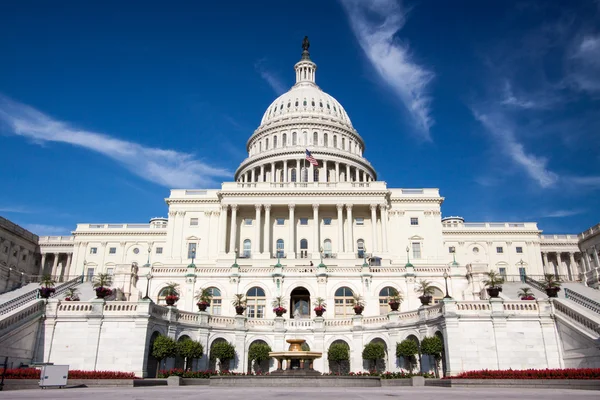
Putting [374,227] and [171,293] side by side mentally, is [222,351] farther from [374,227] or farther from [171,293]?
[374,227]

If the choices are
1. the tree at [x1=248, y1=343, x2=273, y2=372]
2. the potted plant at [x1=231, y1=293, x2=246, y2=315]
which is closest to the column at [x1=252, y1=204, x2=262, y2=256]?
the potted plant at [x1=231, y1=293, x2=246, y2=315]

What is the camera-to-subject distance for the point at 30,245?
97.4m

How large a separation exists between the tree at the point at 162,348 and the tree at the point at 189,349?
121cm

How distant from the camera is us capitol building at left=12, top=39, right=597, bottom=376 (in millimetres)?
35000

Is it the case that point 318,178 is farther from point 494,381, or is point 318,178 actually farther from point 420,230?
point 494,381

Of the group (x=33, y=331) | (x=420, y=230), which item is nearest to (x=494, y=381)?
(x=33, y=331)

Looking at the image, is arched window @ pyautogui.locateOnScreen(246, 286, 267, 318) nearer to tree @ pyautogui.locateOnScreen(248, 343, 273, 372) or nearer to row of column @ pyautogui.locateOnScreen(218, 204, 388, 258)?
tree @ pyautogui.locateOnScreen(248, 343, 273, 372)

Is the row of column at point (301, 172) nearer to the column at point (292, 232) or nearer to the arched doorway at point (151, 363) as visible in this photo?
the column at point (292, 232)

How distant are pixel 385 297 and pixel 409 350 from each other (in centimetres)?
1499

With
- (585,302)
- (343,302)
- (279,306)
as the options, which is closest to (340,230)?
(343,302)

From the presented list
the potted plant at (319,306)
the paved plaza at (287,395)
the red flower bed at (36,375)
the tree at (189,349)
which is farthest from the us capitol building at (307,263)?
the paved plaza at (287,395)

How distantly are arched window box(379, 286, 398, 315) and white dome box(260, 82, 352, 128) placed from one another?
74.5m

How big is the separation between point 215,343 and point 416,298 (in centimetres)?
2199

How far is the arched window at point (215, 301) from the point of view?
50312mm
